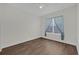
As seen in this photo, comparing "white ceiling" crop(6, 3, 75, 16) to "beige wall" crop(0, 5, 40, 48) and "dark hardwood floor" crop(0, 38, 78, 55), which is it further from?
"dark hardwood floor" crop(0, 38, 78, 55)

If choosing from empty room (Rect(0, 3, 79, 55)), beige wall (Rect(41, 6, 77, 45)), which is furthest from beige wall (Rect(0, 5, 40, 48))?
beige wall (Rect(41, 6, 77, 45))

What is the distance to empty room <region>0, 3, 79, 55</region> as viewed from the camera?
1.50 metres

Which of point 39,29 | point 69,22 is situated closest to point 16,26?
point 39,29

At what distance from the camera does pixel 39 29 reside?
1653 mm

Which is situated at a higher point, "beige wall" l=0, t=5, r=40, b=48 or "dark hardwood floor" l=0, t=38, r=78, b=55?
"beige wall" l=0, t=5, r=40, b=48

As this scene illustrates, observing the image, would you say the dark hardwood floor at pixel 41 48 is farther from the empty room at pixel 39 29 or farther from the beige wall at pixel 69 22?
the beige wall at pixel 69 22

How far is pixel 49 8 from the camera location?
151cm

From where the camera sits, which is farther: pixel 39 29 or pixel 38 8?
pixel 39 29

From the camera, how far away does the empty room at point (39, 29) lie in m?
1.50

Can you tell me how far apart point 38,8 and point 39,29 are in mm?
386

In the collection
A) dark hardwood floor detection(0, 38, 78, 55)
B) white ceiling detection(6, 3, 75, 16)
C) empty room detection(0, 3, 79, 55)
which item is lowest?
dark hardwood floor detection(0, 38, 78, 55)

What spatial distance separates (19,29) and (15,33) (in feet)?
0.34

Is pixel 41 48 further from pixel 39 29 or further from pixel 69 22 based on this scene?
pixel 69 22
